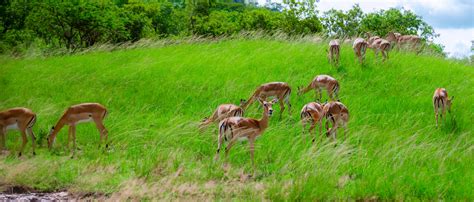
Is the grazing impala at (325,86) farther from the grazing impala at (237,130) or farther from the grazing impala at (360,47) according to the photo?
the grazing impala at (237,130)

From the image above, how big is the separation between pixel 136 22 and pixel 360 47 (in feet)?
59.9

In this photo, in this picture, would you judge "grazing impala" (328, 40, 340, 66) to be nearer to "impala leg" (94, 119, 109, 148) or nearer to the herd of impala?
the herd of impala

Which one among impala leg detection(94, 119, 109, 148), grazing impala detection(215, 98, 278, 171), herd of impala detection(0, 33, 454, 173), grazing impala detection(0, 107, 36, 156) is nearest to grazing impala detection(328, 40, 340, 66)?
herd of impala detection(0, 33, 454, 173)

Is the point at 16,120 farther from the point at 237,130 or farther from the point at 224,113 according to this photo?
the point at 237,130

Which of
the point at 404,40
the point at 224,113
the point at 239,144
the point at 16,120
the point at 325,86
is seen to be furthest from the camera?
the point at 404,40

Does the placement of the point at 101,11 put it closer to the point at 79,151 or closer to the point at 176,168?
the point at 79,151

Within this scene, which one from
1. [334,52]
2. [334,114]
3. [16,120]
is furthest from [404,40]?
[16,120]

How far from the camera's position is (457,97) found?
12.2 m

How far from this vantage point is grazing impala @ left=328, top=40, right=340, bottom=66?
547 inches

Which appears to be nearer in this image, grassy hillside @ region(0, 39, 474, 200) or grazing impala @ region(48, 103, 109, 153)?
grassy hillside @ region(0, 39, 474, 200)

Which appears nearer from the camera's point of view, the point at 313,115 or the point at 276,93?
the point at 313,115

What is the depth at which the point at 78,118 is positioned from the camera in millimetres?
8734

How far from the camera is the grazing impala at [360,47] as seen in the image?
13961 millimetres

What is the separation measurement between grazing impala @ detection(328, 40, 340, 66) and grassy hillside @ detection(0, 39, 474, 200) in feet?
0.97
